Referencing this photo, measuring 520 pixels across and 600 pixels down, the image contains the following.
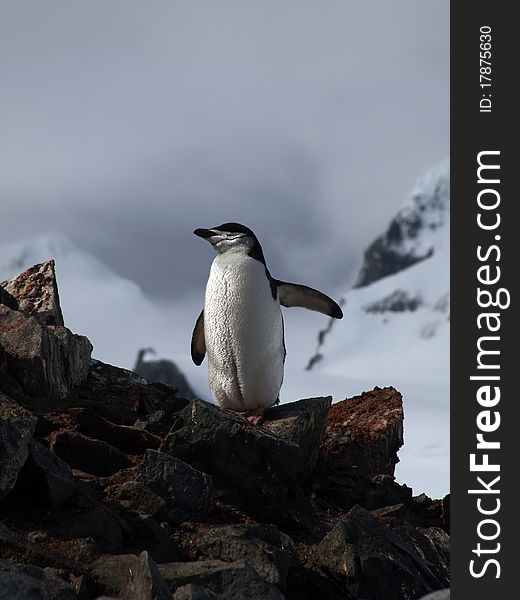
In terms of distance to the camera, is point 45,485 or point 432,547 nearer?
point 45,485

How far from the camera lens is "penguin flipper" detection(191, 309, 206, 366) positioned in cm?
921

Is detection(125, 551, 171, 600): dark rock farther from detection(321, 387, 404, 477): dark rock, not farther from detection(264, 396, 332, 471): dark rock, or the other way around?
detection(321, 387, 404, 477): dark rock

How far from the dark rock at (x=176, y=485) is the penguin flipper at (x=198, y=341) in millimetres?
2986

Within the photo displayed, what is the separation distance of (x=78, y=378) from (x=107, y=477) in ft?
7.29

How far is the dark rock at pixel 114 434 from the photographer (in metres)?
7.14

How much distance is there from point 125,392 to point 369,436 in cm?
236

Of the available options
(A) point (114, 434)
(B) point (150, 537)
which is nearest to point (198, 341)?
(A) point (114, 434)

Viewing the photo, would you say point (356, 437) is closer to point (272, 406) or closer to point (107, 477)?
point (272, 406)

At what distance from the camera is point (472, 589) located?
5.36m

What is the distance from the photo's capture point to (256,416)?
25.9 ft

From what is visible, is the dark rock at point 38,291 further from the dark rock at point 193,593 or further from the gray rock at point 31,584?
the dark rock at point 193,593

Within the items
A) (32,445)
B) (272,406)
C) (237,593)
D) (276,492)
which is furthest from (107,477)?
(272,406)

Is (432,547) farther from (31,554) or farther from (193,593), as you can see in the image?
(31,554)

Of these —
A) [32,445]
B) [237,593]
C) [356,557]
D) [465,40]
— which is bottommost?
[237,593]
